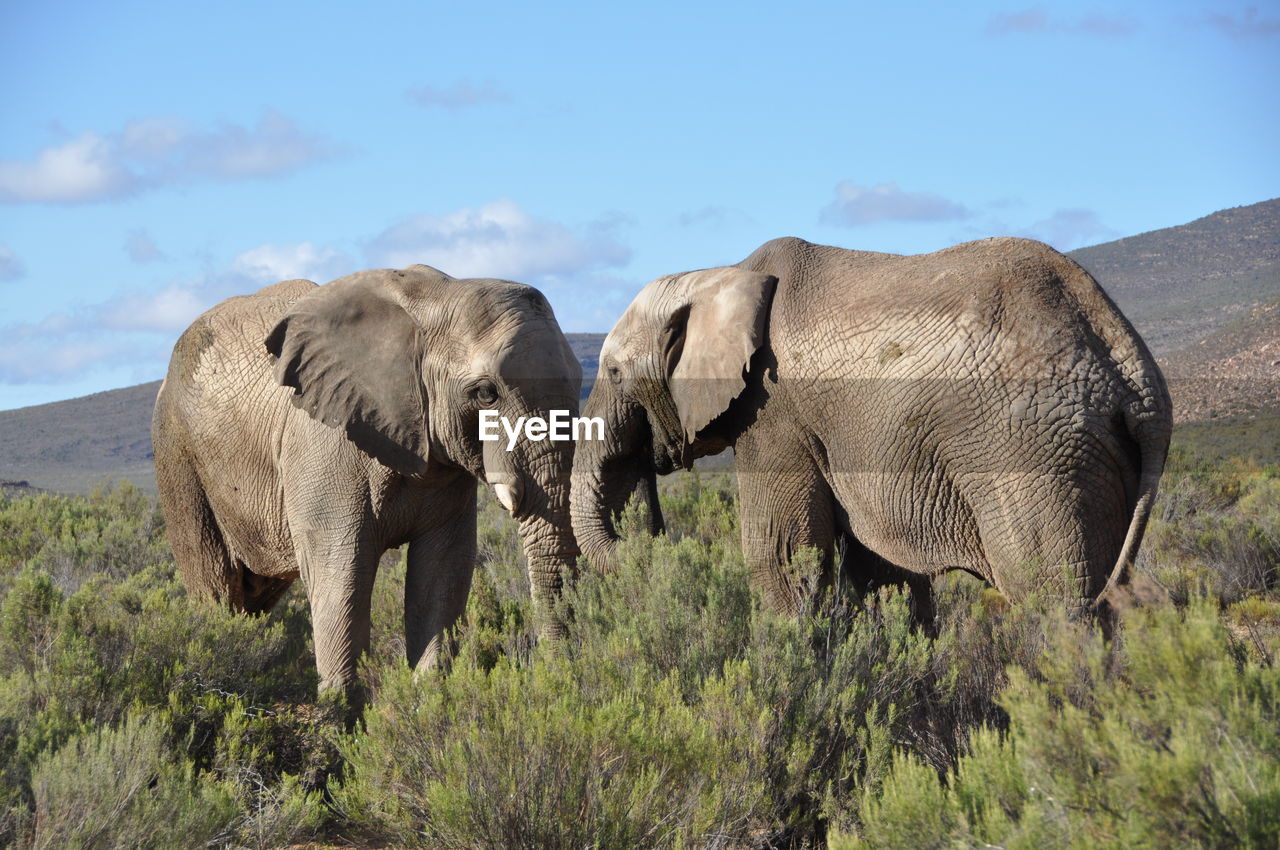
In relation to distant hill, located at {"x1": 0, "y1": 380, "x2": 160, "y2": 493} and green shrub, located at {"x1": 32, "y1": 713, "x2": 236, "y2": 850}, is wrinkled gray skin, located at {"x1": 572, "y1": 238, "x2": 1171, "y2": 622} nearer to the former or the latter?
green shrub, located at {"x1": 32, "y1": 713, "x2": 236, "y2": 850}

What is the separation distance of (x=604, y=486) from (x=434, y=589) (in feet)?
3.65

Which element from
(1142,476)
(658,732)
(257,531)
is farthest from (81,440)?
(1142,476)

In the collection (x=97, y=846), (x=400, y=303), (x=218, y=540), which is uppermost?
(x=400, y=303)

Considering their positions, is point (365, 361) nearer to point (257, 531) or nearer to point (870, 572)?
point (257, 531)

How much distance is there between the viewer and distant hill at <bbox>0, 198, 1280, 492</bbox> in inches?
1934

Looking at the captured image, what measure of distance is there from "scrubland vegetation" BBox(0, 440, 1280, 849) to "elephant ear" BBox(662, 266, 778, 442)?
2.46 feet

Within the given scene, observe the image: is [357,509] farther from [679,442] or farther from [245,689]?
[679,442]

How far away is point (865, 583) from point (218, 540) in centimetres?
416

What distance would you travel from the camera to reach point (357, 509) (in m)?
7.38

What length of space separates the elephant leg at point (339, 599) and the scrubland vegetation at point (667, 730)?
0.97 feet

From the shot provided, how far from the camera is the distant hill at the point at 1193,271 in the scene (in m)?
63.0

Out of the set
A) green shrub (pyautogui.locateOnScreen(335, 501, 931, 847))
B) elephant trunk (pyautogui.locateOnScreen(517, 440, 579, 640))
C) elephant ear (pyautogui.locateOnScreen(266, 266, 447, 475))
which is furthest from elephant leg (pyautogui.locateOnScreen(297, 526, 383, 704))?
green shrub (pyautogui.locateOnScreen(335, 501, 931, 847))

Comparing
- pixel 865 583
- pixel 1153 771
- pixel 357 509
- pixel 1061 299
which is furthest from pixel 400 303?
pixel 1153 771

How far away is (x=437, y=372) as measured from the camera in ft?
24.4
